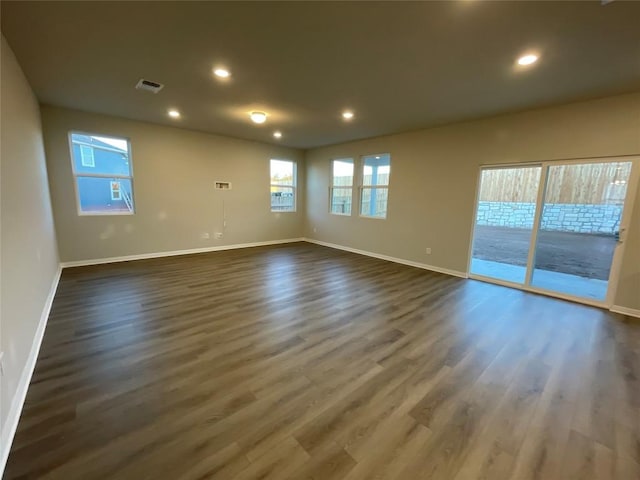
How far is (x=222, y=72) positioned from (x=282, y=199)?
4.76 meters

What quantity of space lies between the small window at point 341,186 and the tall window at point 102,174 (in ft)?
14.4

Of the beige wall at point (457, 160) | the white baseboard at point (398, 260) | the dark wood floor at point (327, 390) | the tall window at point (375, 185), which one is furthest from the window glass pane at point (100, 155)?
the tall window at point (375, 185)

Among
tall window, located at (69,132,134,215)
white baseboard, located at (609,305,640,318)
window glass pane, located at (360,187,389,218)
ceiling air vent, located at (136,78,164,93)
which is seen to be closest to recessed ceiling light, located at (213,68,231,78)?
ceiling air vent, located at (136,78,164,93)

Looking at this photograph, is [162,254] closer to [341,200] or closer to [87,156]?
[87,156]

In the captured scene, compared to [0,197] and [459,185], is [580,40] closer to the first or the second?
[459,185]

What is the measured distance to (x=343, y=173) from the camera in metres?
7.02

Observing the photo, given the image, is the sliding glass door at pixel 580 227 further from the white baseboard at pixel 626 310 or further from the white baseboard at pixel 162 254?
the white baseboard at pixel 162 254

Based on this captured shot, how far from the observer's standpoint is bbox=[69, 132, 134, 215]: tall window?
4828 millimetres

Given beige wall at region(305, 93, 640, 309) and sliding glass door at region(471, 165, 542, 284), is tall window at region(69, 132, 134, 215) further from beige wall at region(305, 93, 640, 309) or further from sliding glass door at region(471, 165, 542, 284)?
sliding glass door at region(471, 165, 542, 284)

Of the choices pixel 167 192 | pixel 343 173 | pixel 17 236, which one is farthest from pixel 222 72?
pixel 343 173

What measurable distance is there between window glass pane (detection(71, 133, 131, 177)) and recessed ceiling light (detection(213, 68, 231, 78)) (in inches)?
129

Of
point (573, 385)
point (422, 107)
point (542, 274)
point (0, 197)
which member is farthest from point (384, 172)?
point (0, 197)

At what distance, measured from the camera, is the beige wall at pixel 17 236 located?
68.4 inches

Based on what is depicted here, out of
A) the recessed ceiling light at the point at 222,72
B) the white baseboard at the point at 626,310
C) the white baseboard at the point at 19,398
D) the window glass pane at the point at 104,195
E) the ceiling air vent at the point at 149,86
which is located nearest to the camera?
the white baseboard at the point at 19,398
